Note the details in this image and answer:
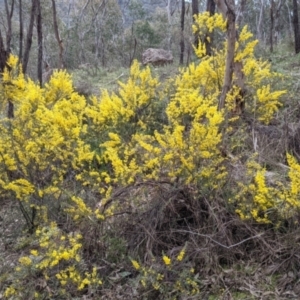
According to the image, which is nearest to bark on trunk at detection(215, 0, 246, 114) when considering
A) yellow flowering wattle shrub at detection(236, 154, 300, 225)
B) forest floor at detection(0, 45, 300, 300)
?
forest floor at detection(0, 45, 300, 300)

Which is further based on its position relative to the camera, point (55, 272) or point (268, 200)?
point (55, 272)

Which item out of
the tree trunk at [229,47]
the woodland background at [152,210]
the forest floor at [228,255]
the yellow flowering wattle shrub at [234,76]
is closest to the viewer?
the forest floor at [228,255]

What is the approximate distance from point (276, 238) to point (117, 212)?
4.58 ft

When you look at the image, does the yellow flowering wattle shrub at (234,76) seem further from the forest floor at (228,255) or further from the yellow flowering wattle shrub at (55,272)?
the yellow flowering wattle shrub at (55,272)

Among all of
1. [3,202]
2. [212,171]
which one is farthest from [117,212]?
[3,202]

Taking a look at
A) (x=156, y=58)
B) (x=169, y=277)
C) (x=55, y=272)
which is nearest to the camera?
(x=169, y=277)

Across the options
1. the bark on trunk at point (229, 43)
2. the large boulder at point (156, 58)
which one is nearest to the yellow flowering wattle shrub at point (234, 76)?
the bark on trunk at point (229, 43)

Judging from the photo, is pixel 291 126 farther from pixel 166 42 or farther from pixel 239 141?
pixel 166 42

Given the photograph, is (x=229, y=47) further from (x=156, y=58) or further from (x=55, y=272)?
(x=156, y=58)

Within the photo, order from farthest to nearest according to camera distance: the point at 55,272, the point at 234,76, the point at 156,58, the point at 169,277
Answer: the point at 156,58, the point at 234,76, the point at 55,272, the point at 169,277

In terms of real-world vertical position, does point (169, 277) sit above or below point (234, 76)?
below

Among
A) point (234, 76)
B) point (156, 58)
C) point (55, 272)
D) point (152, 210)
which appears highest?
point (156, 58)

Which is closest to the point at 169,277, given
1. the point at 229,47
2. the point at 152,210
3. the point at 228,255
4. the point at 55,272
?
the point at 228,255

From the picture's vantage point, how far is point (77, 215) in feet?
13.8
